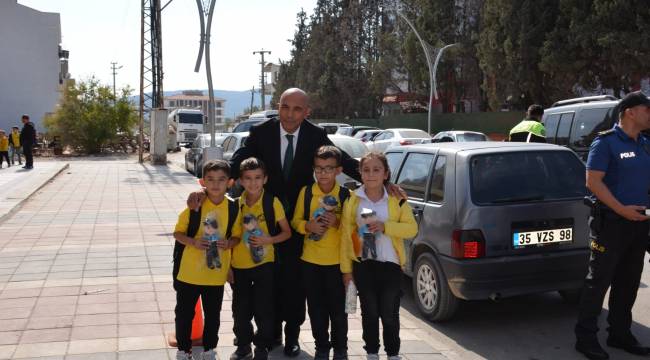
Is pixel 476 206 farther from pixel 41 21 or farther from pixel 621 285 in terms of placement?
pixel 41 21

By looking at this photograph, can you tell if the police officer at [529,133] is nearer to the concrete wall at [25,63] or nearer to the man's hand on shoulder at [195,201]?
the man's hand on shoulder at [195,201]

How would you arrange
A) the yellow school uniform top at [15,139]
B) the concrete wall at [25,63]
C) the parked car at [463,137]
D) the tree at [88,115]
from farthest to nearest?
the concrete wall at [25,63] → the tree at [88,115] → the yellow school uniform top at [15,139] → the parked car at [463,137]

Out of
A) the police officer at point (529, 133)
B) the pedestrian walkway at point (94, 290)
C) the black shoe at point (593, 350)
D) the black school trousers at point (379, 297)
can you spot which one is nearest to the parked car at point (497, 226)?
the pedestrian walkway at point (94, 290)

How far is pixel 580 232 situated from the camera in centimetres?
536

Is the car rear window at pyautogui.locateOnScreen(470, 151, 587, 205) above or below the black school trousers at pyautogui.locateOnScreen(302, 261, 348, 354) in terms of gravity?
above

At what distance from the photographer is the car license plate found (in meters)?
5.14

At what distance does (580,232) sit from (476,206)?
0.96m

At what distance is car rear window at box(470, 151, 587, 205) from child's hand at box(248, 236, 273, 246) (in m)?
1.92

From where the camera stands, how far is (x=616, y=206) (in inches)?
171

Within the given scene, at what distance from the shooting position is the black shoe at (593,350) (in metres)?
4.48

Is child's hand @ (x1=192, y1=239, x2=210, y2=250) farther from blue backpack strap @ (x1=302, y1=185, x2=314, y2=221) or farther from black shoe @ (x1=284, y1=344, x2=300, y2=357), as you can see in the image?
black shoe @ (x1=284, y1=344, x2=300, y2=357)

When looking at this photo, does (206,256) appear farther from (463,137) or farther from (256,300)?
(463,137)

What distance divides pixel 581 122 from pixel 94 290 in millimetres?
8865

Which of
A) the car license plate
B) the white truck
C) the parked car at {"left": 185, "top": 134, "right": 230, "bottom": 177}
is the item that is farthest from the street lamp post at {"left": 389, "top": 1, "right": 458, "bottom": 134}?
A: the car license plate
